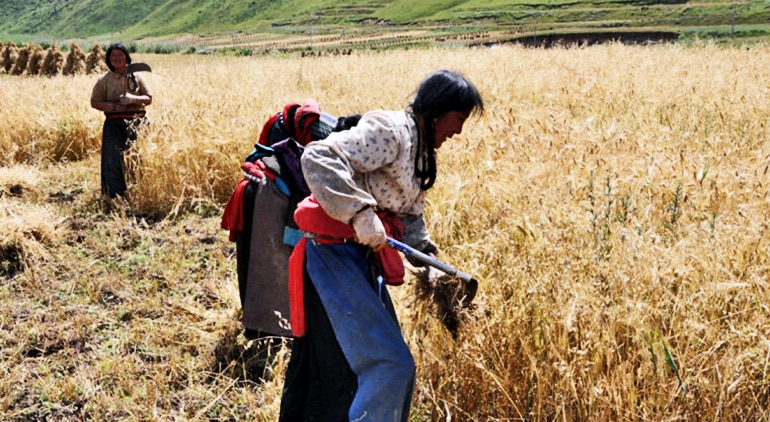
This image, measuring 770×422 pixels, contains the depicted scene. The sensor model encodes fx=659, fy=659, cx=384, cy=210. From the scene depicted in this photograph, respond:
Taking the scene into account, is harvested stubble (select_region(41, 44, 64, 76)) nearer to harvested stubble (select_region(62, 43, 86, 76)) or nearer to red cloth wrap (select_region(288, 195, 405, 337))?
harvested stubble (select_region(62, 43, 86, 76))

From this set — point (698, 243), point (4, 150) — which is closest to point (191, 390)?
point (698, 243)

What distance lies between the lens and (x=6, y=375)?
3.57 metres

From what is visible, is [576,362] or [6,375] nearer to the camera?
[576,362]

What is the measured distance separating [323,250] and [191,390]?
152 cm

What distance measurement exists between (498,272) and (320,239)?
0.98 meters

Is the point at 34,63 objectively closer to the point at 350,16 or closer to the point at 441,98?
the point at 441,98

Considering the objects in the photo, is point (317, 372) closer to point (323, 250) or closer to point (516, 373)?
point (323, 250)

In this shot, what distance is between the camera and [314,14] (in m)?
128

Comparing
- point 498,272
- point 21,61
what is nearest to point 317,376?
point 498,272

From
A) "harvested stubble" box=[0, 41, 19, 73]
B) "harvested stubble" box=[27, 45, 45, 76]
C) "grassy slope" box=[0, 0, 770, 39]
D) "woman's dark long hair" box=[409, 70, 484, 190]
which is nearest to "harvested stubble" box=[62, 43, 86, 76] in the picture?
"harvested stubble" box=[27, 45, 45, 76]

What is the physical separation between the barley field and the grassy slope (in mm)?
73645

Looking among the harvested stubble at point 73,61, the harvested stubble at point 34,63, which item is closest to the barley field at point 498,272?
the harvested stubble at point 73,61

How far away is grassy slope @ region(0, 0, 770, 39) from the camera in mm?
78125

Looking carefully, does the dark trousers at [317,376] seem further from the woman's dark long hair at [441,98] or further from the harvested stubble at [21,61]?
the harvested stubble at [21,61]
